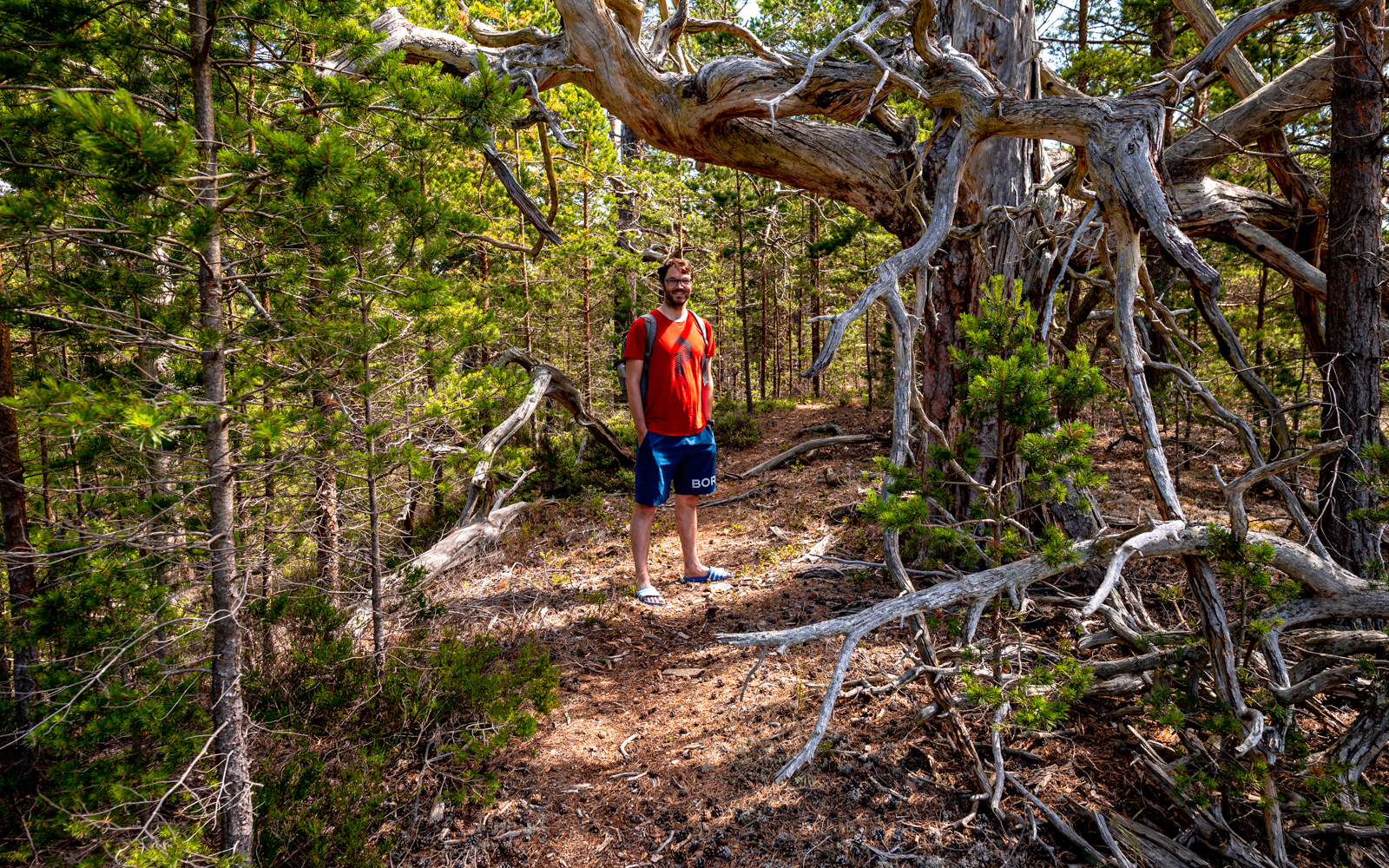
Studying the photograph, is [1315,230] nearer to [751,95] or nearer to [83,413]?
[751,95]

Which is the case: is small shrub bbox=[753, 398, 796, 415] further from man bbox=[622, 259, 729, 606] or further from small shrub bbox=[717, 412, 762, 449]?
man bbox=[622, 259, 729, 606]

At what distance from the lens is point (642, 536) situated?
15.4 feet

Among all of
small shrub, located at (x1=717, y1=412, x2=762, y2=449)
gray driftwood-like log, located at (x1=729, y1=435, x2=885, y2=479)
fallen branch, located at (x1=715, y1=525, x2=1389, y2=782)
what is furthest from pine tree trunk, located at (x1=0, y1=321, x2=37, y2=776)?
small shrub, located at (x1=717, y1=412, x2=762, y2=449)

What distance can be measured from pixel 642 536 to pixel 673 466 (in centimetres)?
57

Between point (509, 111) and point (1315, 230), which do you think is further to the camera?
point (1315, 230)

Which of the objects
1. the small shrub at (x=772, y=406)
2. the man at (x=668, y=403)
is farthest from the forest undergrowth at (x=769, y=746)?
the small shrub at (x=772, y=406)

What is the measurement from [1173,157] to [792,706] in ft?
16.2

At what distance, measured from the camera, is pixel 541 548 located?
21.1 ft

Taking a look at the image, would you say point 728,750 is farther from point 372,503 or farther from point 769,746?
point 372,503

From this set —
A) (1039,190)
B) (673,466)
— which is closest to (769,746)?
(673,466)

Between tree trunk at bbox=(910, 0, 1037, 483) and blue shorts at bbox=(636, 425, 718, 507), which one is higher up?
tree trunk at bbox=(910, 0, 1037, 483)

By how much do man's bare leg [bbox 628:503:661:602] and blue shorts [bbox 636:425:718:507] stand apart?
0.08 metres

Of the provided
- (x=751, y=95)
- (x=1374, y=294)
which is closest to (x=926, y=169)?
(x=751, y=95)

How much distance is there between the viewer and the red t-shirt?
177 inches
